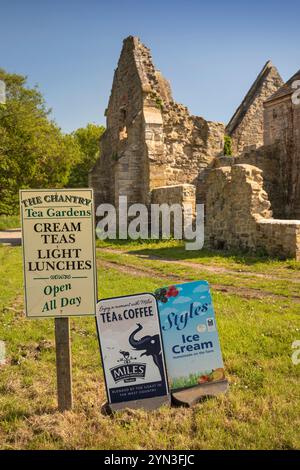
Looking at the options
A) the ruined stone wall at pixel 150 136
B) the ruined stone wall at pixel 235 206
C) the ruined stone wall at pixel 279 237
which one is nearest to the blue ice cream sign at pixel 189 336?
the ruined stone wall at pixel 279 237

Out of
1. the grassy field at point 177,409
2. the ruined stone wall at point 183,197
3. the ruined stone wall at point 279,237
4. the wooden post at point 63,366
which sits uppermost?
the ruined stone wall at point 183,197

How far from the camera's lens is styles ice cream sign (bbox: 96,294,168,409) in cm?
367

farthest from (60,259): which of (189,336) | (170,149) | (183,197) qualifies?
(170,149)

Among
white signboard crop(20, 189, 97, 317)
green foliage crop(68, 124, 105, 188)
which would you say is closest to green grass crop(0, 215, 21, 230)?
green foliage crop(68, 124, 105, 188)

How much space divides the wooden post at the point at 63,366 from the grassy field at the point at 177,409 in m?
0.12

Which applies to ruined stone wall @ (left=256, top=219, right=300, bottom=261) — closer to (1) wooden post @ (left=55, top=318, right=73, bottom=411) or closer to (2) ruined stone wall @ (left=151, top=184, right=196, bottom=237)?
(2) ruined stone wall @ (left=151, top=184, right=196, bottom=237)

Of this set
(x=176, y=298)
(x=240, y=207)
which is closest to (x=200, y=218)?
(x=240, y=207)

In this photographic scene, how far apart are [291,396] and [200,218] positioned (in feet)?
40.1

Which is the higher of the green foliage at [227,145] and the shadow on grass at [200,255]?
the green foliage at [227,145]

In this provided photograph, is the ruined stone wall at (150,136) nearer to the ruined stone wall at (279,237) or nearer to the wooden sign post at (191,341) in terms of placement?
the ruined stone wall at (279,237)

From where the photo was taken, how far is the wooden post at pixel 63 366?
364cm

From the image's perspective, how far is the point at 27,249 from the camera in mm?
3586

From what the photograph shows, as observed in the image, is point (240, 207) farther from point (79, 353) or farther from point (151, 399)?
point (151, 399)

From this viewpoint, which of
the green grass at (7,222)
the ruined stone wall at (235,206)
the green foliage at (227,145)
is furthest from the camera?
the green grass at (7,222)
